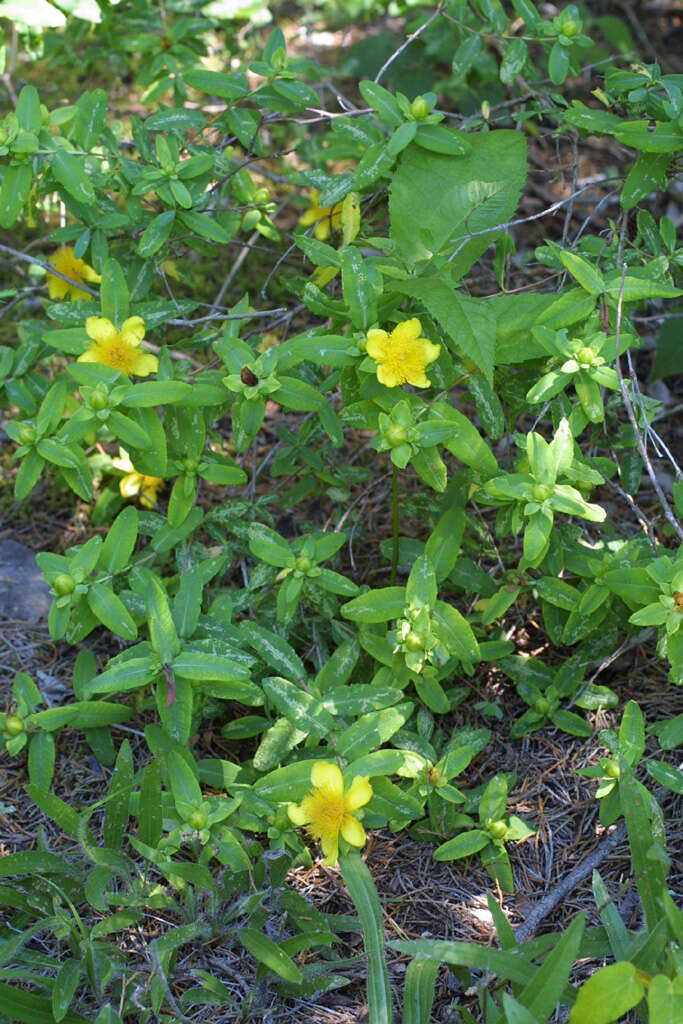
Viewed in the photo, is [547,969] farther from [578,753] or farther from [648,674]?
[648,674]

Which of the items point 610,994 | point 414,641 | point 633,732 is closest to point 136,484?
point 414,641

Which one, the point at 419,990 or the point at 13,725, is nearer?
the point at 419,990

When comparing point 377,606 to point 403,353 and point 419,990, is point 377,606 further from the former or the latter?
point 419,990

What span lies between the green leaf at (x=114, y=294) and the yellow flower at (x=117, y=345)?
0.07 m

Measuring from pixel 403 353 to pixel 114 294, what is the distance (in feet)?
2.20

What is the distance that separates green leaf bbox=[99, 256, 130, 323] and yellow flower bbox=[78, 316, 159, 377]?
7 cm

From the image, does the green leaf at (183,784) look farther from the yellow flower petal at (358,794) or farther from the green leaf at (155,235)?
the green leaf at (155,235)

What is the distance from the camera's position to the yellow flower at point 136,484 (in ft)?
7.77

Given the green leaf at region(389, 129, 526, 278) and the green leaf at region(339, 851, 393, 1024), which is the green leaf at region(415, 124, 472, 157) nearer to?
the green leaf at region(389, 129, 526, 278)

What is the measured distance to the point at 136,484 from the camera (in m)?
2.37

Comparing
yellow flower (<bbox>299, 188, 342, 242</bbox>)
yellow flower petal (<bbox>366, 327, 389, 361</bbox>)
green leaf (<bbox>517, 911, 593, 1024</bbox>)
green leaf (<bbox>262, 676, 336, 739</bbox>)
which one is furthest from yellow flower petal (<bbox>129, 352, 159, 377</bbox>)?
green leaf (<bbox>517, 911, 593, 1024</bbox>)

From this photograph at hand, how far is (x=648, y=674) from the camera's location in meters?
2.16

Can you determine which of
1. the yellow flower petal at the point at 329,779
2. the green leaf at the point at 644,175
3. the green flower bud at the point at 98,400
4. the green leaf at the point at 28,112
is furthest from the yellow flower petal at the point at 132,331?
the green leaf at the point at 644,175

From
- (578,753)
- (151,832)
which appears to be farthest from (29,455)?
(578,753)
